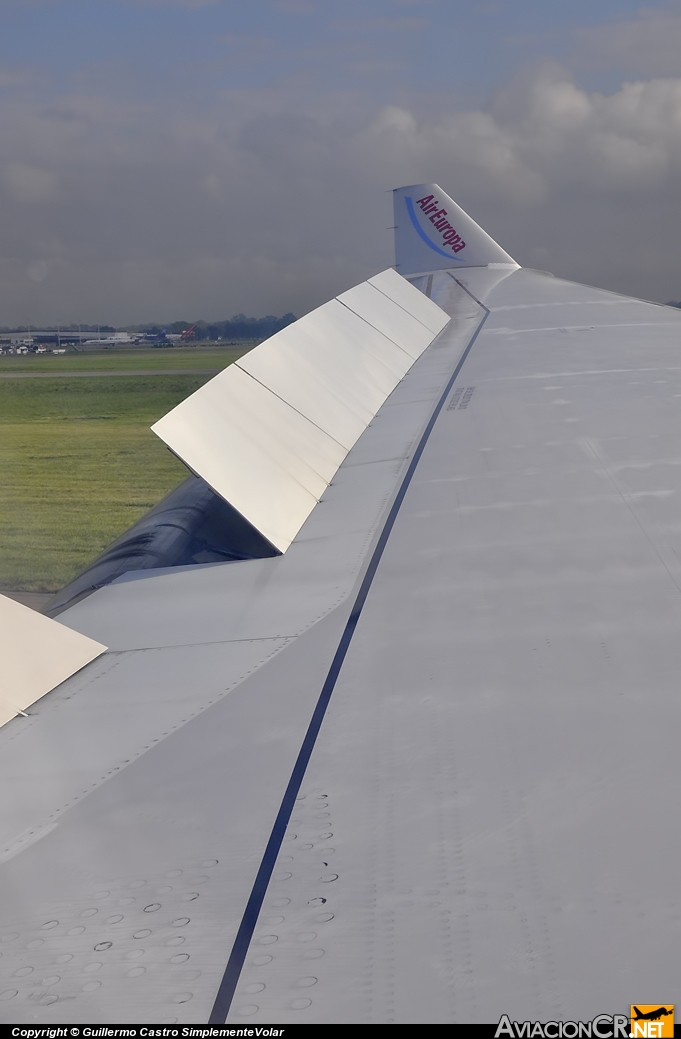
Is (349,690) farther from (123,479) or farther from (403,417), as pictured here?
(123,479)

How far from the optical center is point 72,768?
145cm

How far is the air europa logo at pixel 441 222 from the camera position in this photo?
934 centimetres

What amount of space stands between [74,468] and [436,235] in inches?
267

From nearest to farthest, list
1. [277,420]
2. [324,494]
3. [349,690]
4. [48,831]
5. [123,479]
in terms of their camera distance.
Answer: [48,831]
[349,690]
[324,494]
[277,420]
[123,479]

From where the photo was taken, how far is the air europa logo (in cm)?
934

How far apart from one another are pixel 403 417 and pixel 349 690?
7.80ft

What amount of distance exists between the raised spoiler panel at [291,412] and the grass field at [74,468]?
3955 millimetres

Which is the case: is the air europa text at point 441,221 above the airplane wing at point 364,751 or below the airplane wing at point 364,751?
above

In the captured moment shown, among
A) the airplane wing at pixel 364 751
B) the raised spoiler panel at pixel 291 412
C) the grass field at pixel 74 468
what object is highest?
the raised spoiler panel at pixel 291 412

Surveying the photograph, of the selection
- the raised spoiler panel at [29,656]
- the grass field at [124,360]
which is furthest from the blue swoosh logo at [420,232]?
the grass field at [124,360]

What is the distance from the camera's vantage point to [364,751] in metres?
1.38

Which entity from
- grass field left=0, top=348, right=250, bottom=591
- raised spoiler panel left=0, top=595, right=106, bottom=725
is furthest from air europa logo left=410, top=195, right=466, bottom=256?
raised spoiler panel left=0, top=595, right=106, bottom=725

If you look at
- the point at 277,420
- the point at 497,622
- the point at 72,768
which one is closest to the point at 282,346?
the point at 277,420

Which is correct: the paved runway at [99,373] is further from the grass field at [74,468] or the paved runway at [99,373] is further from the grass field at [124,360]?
the grass field at [74,468]
